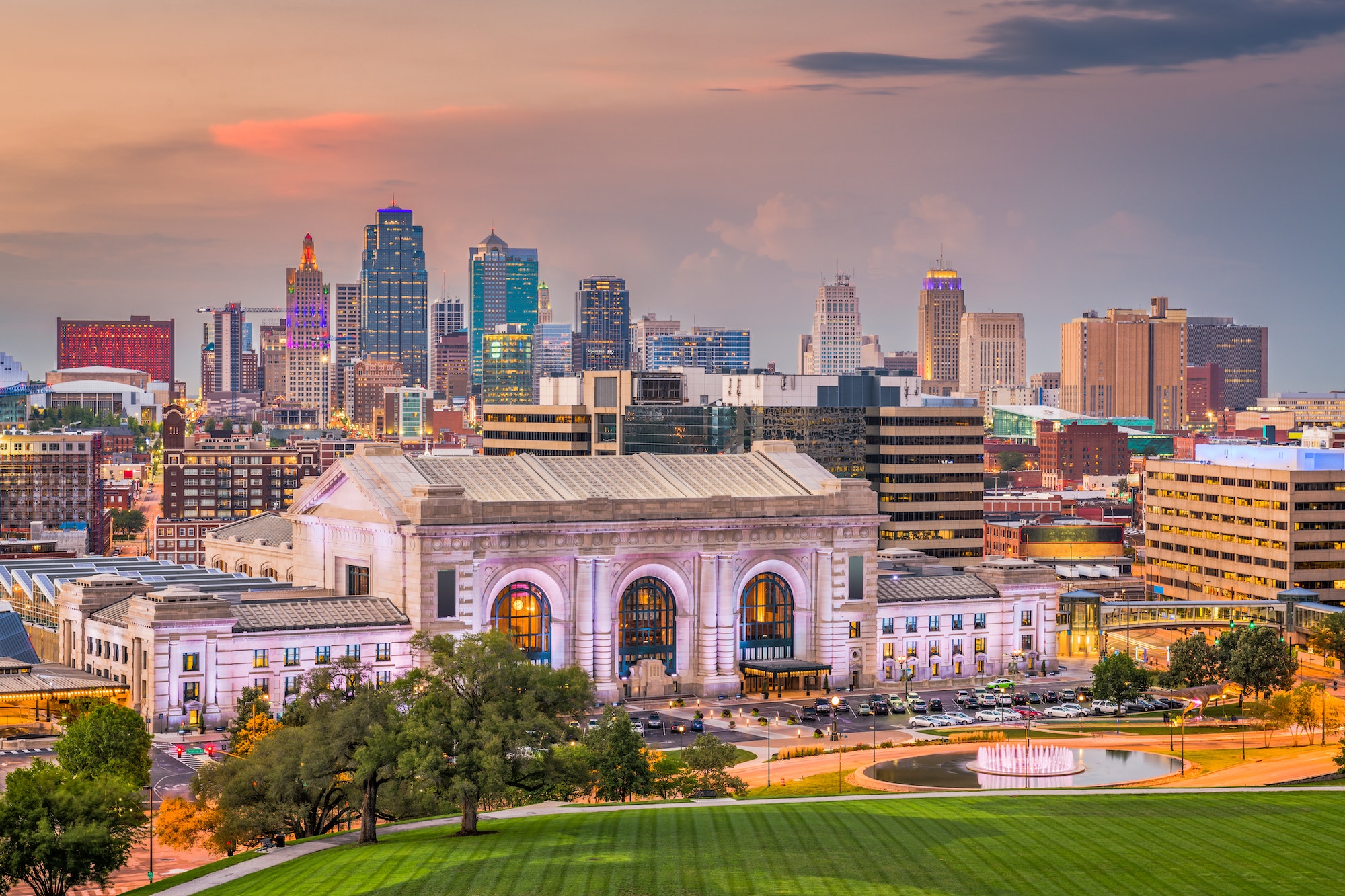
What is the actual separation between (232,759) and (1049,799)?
165ft

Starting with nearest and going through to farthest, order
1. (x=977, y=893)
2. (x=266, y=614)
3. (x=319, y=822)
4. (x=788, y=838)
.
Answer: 1. (x=977, y=893)
2. (x=788, y=838)
3. (x=319, y=822)
4. (x=266, y=614)

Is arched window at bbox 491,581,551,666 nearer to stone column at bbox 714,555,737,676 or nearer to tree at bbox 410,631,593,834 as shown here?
stone column at bbox 714,555,737,676

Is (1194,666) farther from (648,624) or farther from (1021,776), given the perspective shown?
(648,624)

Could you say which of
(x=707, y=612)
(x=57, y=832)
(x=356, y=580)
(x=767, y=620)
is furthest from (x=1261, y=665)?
(x=57, y=832)

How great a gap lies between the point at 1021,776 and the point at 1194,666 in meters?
47.0

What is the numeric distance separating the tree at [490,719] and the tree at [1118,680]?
7509 cm

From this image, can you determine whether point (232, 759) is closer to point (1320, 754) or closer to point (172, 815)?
point (172, 815)

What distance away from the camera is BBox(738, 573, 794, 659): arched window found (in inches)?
7357

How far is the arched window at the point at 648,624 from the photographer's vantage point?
180750 millimetres

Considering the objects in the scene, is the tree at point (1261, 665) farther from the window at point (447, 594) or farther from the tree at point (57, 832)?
the tree at point (57, 832)

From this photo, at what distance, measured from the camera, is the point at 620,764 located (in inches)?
4786

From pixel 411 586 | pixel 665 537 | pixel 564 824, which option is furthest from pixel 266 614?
pixel 564 824

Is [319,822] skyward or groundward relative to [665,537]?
groundward

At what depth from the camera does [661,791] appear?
403 ft
